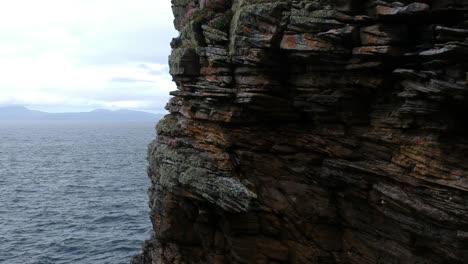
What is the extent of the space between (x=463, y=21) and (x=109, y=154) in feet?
416

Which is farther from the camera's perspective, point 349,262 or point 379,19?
point 349,262

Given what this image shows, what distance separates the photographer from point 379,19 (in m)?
18.7

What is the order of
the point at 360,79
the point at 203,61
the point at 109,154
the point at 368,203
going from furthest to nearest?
the point at 109,154
the point at 203,61
the point at 368,203
the point at 360,79

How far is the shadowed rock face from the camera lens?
59.7 feet

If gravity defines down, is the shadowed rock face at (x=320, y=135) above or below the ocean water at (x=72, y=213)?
above

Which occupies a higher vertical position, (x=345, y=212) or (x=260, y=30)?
(x=260, y=30)

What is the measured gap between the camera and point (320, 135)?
75.8 ft

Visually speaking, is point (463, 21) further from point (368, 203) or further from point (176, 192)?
point (176, 192)

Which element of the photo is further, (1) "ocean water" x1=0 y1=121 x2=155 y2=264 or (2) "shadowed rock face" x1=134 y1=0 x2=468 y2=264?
(1) "ocean water" x1=0 y1=121 x2=155 y2=264

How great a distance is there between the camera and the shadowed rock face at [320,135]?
18.2m

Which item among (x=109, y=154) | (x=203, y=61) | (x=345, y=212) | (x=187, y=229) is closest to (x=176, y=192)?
A: (x=187, y=229)

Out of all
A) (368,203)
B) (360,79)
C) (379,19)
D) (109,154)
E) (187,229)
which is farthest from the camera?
(109,154)

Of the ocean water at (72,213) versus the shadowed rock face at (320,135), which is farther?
the ocean water at (72,213)

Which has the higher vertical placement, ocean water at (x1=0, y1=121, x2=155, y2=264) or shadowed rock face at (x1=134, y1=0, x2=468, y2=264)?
shadowed rock face at (x1=134, y1=0, x2=468, y2=264)
